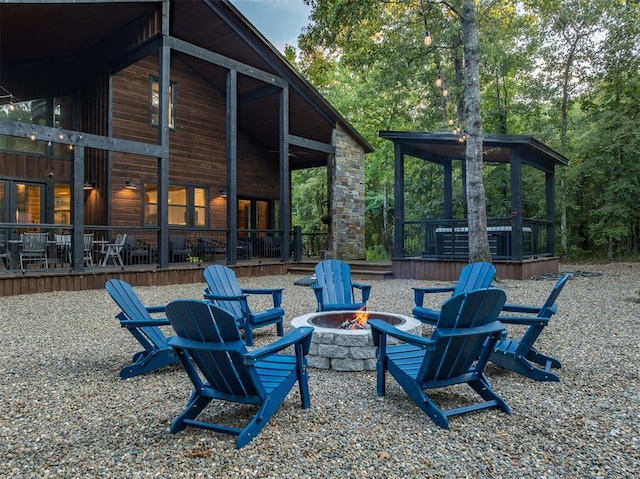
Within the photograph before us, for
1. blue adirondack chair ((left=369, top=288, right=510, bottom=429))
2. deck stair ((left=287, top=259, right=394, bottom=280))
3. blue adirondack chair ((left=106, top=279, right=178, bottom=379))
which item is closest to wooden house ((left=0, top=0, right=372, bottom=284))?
deck stair ((left=287, top=259, right=394, bottom=280))

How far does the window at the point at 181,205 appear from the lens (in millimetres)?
12078

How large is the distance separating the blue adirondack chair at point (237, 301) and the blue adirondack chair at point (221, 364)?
181cm

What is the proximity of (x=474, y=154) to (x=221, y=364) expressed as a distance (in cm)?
764

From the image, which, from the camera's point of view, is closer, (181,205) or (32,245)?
(32,245)

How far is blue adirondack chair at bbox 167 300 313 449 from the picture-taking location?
7.43 feet

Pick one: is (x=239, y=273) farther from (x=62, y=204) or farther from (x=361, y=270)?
A: (x=62, y=204)

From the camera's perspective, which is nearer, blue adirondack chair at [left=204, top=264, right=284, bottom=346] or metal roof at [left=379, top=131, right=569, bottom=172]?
blue adirondack chair at [left=204, top=264, right=284, bottom=346]

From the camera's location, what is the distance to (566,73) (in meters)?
15.9

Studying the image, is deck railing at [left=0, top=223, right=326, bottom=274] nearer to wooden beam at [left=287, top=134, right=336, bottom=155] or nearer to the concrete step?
the concrete step

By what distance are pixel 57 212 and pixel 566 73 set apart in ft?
56.3

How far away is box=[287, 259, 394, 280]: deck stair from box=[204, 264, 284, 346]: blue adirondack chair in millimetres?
6025

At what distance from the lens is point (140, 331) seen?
3.55 metres

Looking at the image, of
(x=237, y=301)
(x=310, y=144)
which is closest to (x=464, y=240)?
(x=310, y=144)

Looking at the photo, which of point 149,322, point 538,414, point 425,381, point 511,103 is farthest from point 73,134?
point 511,103
